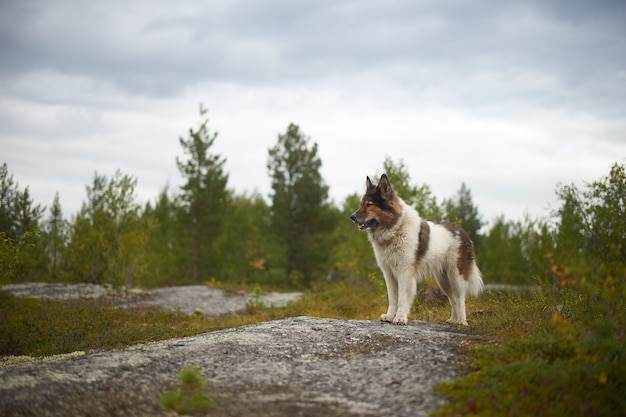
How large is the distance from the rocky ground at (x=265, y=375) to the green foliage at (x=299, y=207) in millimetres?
25730

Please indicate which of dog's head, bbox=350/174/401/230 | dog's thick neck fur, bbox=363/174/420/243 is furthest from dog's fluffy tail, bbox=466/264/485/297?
dog's head, bbox=350/174/401/230

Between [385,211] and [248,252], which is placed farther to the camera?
[248,252]

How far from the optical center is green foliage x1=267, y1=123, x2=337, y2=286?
34344 millimetres

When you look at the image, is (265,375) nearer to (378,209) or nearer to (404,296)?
(404,296)

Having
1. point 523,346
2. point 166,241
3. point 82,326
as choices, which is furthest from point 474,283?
point 166,241

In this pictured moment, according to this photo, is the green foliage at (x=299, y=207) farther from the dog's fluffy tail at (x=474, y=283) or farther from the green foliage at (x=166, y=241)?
the dog's fluffy tail at (x=474, y=283)

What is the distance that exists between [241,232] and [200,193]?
9.53m

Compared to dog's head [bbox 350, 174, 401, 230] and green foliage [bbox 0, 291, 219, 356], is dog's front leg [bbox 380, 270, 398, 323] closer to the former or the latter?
dog's head [bbox 350, 174, 401, 230]

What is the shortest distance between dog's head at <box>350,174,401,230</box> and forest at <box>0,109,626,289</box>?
7382 mm

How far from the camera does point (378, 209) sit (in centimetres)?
945

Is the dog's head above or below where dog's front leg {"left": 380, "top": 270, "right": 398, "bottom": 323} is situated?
above

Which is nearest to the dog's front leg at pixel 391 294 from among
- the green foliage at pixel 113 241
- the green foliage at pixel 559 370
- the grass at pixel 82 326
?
the green foliage at pixel 559 370

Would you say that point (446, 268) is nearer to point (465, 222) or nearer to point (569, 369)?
point (569, 369)

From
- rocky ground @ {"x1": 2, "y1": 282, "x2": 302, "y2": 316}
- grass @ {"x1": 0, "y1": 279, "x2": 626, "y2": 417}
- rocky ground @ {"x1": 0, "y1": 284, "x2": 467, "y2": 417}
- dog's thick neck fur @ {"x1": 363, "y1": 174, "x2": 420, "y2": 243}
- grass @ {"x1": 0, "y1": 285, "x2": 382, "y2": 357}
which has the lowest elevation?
rocky ground @ {"x1": 2, "y1": 282, "x2": 302, "y2": 316}
